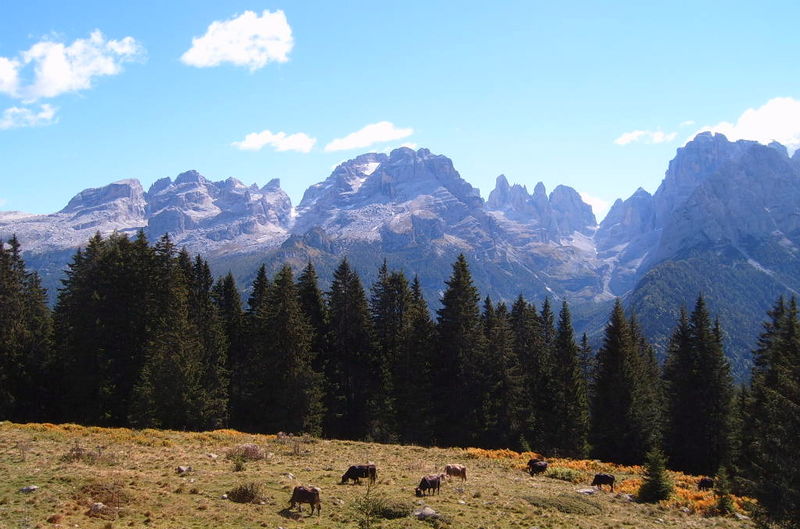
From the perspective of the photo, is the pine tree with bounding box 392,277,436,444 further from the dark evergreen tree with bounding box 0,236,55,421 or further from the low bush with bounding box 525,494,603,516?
the dark evergreen tree with bounding box 0,236,55,421

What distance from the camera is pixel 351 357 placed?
5688 centimetres

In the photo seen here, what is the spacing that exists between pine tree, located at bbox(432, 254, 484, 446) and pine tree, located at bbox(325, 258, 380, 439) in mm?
7289

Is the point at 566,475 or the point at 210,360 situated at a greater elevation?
the point at 210,360

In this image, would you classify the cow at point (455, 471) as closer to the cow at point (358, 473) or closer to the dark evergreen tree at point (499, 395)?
the cow at point (358, 473)

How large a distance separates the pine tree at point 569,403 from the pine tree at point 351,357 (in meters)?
17.7

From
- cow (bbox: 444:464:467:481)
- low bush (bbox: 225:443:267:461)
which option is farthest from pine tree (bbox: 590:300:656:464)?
low bush (bbox: 225:443:267:461)

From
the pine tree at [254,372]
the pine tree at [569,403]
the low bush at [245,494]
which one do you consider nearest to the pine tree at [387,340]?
the pine tree at [254,372]

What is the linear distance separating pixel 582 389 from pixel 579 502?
1280 inches

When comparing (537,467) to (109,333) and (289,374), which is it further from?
(109,333)

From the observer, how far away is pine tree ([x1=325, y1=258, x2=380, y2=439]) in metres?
56.0

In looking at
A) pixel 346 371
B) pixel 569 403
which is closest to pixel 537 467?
pixel 569 403

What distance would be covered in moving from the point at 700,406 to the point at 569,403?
11344 mm

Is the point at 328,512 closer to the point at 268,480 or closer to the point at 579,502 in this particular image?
the point at 268,480

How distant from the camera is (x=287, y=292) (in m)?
50.4
